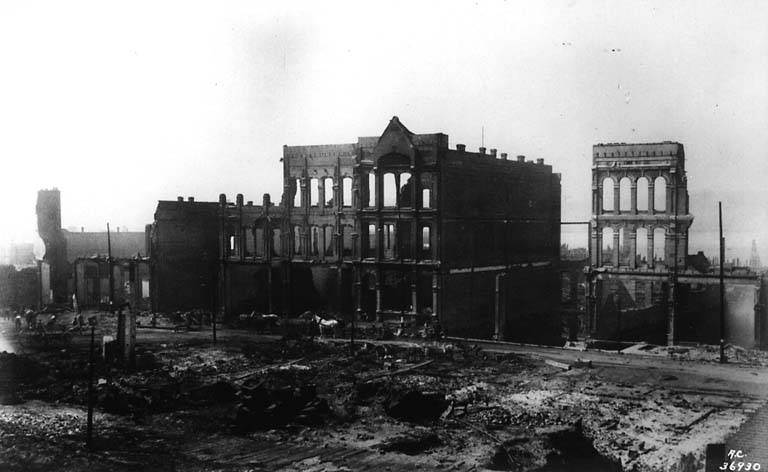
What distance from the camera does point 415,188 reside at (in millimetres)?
43125

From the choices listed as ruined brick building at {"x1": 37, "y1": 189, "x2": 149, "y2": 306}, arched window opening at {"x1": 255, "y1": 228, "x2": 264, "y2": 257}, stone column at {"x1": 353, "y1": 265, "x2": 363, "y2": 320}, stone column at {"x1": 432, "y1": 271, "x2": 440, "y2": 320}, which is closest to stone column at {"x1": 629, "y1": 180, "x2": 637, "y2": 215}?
stone column at {"x1": 432, "y1": 271, "x2": 440, "y2": 320}

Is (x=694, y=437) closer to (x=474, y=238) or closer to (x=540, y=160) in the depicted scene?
(x=474, y=238)

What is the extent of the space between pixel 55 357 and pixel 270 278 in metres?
18.2

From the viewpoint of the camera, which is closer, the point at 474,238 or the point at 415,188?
the point at 415,188

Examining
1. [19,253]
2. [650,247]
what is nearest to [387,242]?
[650,247]

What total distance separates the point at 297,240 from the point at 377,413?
30.8m

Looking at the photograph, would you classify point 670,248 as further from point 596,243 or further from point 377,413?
point 377,413

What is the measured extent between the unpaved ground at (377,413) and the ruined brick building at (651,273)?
12826 millimetres

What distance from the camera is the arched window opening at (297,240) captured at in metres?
50.0

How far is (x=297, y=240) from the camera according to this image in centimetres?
5275

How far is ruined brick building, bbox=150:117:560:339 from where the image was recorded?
43500 mm

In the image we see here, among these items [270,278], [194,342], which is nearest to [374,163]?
[270,278]

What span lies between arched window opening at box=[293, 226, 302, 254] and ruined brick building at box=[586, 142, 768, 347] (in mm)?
20071

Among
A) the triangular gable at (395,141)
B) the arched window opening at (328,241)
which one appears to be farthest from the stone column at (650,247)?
the arched window opening at (328,241)
